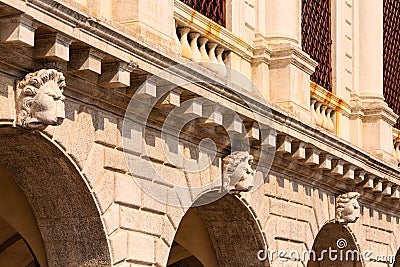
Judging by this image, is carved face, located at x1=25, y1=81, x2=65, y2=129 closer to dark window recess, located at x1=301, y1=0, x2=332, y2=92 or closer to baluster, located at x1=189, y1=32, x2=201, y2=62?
baluster, located at x1=189, y1=32, x2=201, y2=62

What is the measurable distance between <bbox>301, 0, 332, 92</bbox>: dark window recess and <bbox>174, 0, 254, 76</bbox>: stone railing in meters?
2.45

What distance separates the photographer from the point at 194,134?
13.2 metres

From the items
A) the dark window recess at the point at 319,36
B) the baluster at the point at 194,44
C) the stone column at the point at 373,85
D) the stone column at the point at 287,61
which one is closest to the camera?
the baluster at the point at 194,44

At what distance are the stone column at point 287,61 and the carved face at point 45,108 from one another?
18.0ft

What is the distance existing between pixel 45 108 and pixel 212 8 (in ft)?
16.4

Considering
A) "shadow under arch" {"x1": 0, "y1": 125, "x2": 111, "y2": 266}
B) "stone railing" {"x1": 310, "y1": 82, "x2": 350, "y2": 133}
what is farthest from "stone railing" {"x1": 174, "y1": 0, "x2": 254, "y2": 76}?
"shadow under arch" {"x1": 0, "y1": 125, "x2": 111, "y2": 266}

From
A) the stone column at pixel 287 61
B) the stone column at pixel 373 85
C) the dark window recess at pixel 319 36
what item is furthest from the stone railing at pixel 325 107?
the stone column at pixel 287 61

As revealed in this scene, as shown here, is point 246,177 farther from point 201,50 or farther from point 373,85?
point 373,85

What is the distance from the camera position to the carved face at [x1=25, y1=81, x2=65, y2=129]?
33.7 feet

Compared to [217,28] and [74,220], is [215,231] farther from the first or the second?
[74,220]

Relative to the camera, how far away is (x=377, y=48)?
63.5 feet

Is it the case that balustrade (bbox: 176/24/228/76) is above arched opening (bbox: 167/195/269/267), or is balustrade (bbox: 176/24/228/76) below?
above

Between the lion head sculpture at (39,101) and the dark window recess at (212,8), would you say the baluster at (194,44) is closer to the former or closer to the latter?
the dark window recess at (212,8)

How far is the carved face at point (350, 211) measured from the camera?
57.0 feet
